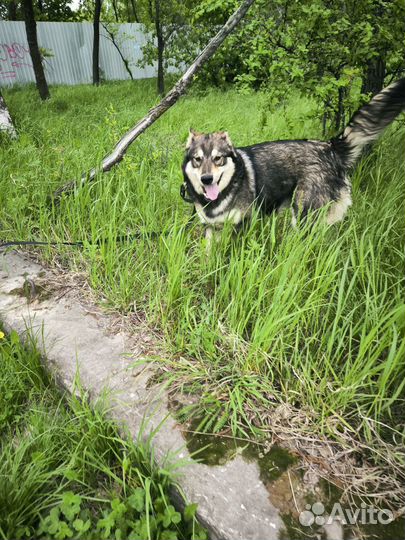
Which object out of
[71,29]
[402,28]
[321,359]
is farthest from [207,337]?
[71,29]

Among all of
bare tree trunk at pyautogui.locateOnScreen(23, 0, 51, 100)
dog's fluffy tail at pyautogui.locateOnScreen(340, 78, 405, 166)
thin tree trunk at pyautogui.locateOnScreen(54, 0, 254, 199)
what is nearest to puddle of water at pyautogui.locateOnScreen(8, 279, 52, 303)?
thin tree trunk at pyautogui.locateOnScreen(54, 0, 254, 199)

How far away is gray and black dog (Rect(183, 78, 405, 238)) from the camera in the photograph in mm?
2574

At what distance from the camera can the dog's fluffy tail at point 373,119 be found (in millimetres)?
2531

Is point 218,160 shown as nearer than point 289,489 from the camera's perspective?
No

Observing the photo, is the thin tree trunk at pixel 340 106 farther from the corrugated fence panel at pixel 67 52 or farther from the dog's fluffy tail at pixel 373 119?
the corrugated fence panel at pixel 67 52

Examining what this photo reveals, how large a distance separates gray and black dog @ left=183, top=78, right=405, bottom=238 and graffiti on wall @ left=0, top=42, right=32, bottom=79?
14.5 metres

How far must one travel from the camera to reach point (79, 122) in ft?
18.0

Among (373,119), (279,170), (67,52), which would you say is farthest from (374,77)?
(67,52)

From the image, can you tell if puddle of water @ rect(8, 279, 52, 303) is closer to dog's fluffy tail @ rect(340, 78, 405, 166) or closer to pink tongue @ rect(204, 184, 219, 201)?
pink tongue @ rect(204, 184, 219, 201)

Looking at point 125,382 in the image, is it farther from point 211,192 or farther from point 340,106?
point 340,106

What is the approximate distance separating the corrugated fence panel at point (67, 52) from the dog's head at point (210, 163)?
45.8 ft

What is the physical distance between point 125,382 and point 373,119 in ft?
8.62

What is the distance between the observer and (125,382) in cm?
163

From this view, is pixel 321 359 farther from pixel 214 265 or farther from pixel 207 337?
pixel 214 265
